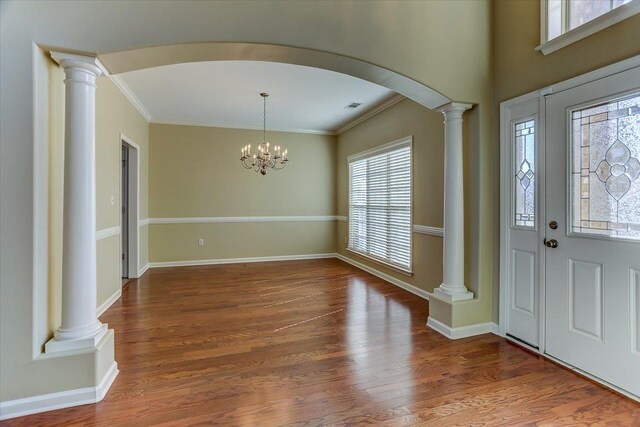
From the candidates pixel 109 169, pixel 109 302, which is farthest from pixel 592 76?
pixel 109 302

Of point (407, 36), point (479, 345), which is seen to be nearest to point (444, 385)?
point (479, 345)

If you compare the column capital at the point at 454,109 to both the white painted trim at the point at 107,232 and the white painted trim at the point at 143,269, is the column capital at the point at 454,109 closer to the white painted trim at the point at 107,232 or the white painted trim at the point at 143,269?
the white painted trim at the point at 107,232

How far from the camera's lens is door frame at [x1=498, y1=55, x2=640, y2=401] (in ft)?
7.17

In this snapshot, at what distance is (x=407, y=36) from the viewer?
2756mm

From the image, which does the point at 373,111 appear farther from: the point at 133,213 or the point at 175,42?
the point at 133,213

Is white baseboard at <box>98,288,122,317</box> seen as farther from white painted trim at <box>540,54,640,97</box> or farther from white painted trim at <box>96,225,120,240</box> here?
white painted trim at <box>540,54,640,97</box>

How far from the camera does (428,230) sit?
410 centimetres

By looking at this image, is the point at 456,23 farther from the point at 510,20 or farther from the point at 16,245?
the point at 16,245

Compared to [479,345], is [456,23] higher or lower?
higher

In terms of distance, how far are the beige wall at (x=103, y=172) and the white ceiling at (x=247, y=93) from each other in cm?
42

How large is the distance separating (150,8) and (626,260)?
11.5ft

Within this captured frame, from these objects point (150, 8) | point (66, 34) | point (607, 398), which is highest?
point (150, 8)

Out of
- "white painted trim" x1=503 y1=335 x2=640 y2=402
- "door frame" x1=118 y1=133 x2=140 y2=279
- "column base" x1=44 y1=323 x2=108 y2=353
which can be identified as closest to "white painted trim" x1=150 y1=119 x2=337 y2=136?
"door frame" x1=118 y1=133 x2=140 y2=279

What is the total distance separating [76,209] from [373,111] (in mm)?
4354
